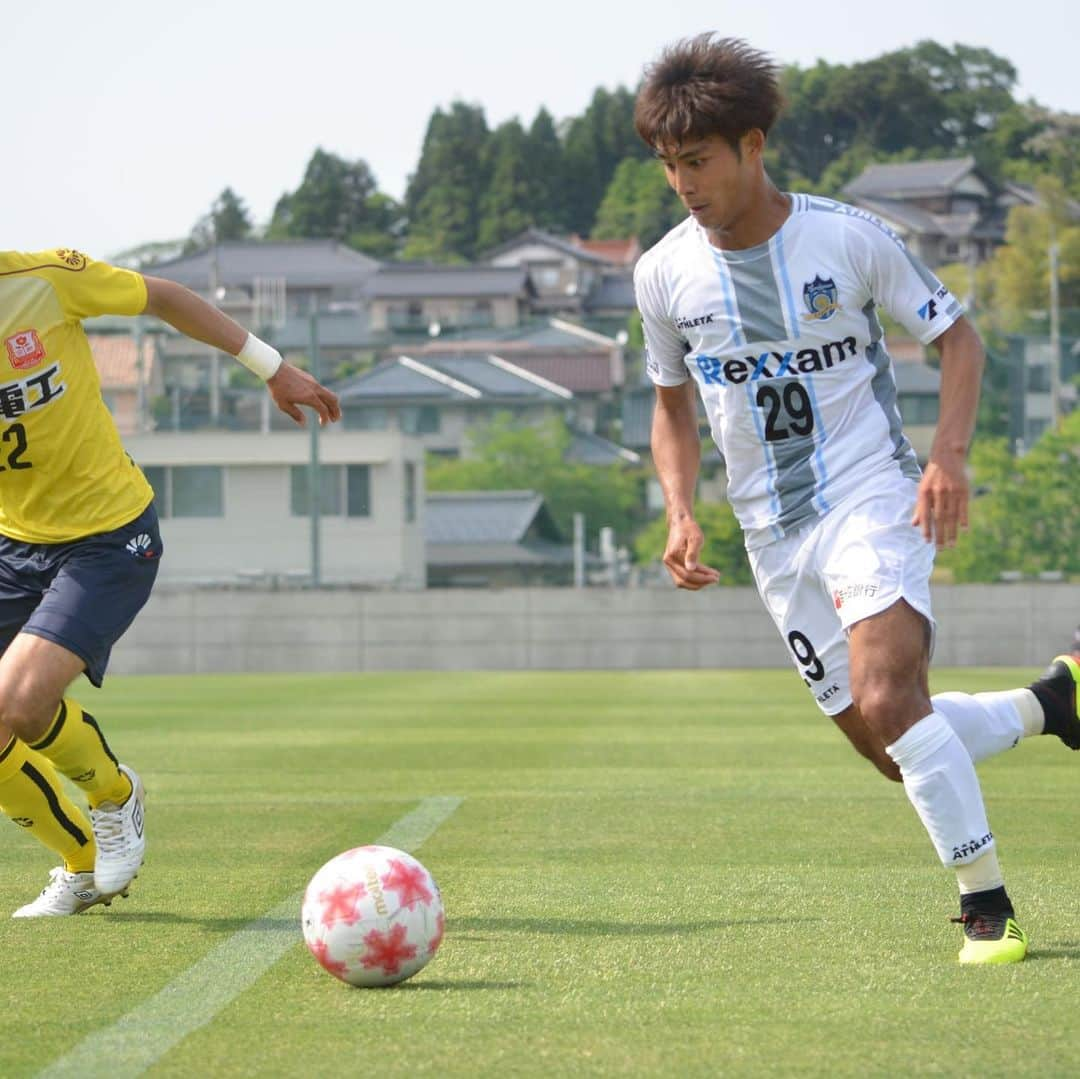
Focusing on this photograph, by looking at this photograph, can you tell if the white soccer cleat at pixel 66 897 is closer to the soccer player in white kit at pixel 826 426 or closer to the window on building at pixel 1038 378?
the soccer player in white kit at pixel 826 426

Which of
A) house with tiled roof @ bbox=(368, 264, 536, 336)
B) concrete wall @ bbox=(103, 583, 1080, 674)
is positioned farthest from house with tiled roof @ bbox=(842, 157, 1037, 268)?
concrete wall @ bbox=(103, 583, 1080, 674)

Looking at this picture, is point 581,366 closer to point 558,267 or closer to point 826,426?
point 558,267

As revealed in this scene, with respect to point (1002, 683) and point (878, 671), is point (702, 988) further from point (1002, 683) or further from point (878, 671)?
point (1002, 683)

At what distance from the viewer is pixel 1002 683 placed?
25.4 m

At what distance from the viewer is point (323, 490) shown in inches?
1932

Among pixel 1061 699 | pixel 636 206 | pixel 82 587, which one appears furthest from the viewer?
pixel 636 206

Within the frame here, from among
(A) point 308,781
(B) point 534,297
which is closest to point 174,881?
(A) point 308,781

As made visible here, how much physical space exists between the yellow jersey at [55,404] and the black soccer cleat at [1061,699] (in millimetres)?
2790

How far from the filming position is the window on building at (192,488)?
4759 centimetres

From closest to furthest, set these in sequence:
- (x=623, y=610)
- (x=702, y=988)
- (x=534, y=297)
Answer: (x=702, y=988) < (x=623, y=610) < (x=534, y=297)

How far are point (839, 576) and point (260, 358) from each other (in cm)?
210

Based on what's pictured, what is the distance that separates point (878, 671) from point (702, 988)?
0.96m

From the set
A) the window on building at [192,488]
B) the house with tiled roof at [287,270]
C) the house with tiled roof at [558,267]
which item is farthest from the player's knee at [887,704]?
the house with tiled roof at [287,270]

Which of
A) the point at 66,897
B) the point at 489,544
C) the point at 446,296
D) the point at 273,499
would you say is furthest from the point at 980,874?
the point at 446,296
